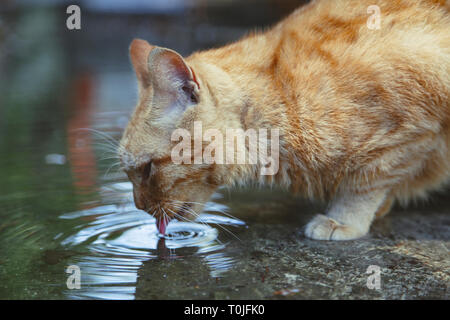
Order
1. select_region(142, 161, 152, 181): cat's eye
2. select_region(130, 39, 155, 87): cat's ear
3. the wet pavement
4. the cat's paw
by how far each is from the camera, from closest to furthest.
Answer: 1. the wet pavement
2. select_region(142, 161, 152, 181): cat's eye
3. the cat's paw
4. select_region(130, 39, 155, 87): cat's ear

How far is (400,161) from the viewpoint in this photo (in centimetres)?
283

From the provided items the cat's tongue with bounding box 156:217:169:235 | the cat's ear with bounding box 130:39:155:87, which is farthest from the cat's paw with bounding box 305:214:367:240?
the cat's ear with bounding box 130:39:155:87

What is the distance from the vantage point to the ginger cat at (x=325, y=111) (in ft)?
8.80

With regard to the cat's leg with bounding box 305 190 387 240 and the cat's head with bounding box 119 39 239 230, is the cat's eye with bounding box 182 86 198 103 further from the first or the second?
the cat's leg with bounding box 305 190 387 240

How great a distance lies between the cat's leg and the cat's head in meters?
0.57

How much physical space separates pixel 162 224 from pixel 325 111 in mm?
988

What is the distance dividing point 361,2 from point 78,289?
6.76 feet

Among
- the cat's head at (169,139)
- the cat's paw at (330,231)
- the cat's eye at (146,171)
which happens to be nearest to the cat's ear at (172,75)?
the cat's head at (169,139)

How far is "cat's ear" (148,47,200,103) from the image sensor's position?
2.48m

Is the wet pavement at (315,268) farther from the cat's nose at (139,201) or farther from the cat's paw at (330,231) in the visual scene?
the cat's nose at (139,201)

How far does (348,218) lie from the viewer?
116 inches

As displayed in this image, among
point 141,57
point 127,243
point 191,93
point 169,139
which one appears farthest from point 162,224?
point 141,57
